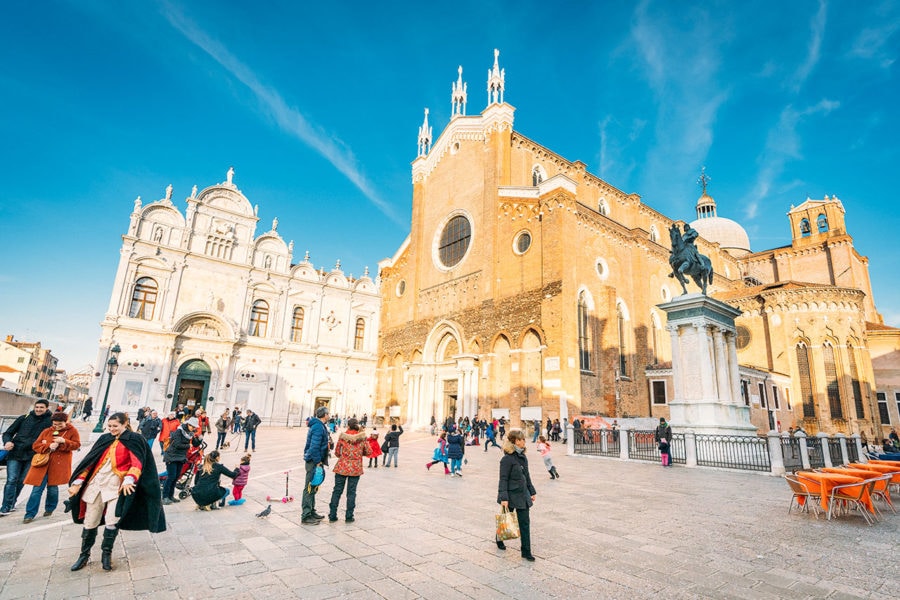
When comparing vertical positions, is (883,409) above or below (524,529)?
above

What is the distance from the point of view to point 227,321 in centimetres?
3147

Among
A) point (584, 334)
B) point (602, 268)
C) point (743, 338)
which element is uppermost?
point (602, 268)

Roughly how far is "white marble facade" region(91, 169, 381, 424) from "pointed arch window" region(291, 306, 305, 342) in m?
0.08

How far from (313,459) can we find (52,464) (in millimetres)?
3407

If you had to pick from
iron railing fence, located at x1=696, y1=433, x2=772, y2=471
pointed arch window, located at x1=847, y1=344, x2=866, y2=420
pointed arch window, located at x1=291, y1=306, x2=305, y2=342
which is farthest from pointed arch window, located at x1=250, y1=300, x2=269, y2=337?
pointed arch window, located at x1=847, y1=344, x2=866, y2=420

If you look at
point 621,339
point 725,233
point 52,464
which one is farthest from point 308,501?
point 725,233

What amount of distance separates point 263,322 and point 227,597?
3327cm

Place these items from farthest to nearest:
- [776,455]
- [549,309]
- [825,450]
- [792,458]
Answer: [549,309], [792,458], [825,450], [776,455]

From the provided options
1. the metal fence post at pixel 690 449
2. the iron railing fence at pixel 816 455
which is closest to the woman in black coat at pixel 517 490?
the metal fence post at pixel 690 449

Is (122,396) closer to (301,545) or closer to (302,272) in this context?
(302,272)

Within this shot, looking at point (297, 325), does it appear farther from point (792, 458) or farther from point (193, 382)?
point (792, 458)

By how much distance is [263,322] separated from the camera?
34.4 meters

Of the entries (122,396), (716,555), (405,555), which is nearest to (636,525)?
(716,555)

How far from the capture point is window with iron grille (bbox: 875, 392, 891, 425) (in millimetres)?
30922
